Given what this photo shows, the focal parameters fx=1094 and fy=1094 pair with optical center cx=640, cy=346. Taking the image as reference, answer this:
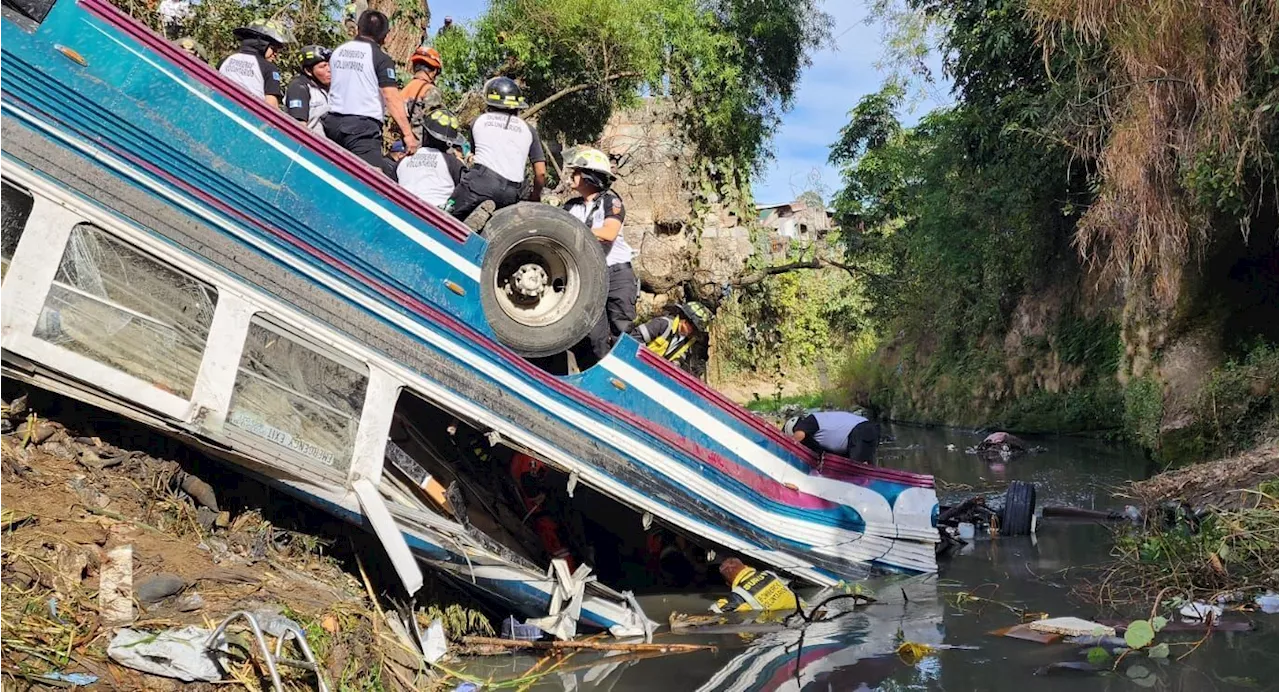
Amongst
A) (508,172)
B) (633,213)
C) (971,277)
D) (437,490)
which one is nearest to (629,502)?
(437,490)

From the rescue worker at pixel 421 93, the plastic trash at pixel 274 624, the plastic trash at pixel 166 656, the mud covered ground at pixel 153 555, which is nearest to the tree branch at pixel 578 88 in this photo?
the rescue worker at pixel 421 93

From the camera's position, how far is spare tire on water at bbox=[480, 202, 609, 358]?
581cm

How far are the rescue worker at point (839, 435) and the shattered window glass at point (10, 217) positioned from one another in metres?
4.82

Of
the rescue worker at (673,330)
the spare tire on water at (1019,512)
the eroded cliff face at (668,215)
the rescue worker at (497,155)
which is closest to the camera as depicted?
the rescue worker at (497,155)

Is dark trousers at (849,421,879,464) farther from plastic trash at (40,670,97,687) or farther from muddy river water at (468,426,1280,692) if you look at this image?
plastic trash at (40,670,97,687)

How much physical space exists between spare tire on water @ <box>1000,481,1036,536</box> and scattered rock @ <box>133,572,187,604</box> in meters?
6.43

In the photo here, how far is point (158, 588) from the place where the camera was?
14.3 ft

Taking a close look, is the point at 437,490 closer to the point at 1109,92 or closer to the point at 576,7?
the point at 1109,92

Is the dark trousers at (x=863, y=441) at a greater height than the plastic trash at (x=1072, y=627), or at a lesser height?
greater

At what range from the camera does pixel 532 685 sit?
5.18 meters

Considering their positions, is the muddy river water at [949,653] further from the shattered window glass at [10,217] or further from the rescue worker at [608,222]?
the shattered window glass at [10,217]

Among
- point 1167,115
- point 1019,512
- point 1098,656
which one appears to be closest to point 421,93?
point 1098,656

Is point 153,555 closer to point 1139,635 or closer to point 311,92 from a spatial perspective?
point 311,92

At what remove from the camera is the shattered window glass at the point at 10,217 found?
4.50 metres
